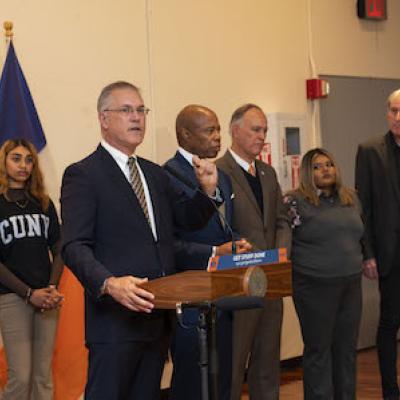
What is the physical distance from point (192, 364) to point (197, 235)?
590mm

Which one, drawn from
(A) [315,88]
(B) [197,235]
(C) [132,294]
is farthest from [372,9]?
(C) [132,294]

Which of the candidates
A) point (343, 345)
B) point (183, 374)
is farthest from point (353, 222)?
point (183, 374)

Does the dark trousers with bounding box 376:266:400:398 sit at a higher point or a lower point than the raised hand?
lower

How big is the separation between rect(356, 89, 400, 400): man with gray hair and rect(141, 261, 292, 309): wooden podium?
2326 millimetres

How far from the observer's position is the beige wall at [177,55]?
4867mm

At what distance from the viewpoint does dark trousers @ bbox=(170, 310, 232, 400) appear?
3.45m

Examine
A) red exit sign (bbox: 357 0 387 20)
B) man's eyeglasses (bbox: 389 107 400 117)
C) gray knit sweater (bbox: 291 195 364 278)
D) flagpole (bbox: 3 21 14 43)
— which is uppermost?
red exit sign (bbox: 357 0 387 20)

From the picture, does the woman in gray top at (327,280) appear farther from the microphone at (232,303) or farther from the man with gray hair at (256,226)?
the microphone at (232,303)

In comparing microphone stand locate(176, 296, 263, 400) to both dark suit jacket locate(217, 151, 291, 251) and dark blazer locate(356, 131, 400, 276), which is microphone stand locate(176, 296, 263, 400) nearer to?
dark suit jacket locate(217, 151, 291, 251)

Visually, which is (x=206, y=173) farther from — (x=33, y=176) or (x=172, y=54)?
(x=172, y=54)

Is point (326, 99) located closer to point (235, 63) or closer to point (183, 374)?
point (235, 63)

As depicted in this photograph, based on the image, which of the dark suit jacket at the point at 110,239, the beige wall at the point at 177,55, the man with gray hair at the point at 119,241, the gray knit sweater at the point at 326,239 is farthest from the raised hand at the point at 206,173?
the beige wall at the point at 177,55

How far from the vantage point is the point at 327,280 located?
4371 mm

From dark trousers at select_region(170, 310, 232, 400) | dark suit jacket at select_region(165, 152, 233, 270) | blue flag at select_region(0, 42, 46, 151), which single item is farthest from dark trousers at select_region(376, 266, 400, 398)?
blue flag at select_region(0, 42, 46, 151)
